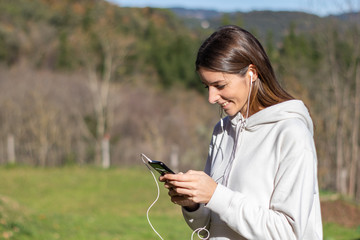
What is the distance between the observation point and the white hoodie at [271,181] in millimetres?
1503

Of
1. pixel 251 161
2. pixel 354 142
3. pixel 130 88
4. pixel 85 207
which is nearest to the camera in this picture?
pixel 251 161

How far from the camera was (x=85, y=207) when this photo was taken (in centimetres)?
1000

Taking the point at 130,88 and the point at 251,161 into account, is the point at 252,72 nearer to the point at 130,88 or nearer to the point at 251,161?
the point at 251,161

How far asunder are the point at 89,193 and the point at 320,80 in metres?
9.18

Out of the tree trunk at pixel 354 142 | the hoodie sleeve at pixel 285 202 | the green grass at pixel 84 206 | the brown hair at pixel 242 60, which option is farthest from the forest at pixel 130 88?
the green grass at pixel 84 206

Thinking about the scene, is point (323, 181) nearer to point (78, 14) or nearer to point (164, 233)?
point (164, 233)

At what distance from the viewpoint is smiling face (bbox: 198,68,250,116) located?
168 centimetres

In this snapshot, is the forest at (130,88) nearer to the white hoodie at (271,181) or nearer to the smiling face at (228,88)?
the smiling face at (228,88)

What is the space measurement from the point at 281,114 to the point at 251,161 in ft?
0.60

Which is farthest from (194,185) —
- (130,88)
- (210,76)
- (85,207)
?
(130,88)

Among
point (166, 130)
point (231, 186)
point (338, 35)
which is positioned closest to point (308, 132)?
point (231, 186)

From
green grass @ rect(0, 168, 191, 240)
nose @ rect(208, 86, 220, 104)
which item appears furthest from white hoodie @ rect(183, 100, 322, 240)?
green grass @ rect(0, 168, 191, 240)

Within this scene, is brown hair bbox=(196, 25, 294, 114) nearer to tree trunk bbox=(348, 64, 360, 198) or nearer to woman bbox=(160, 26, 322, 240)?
woman bbox=(160, 26, 322, 240)

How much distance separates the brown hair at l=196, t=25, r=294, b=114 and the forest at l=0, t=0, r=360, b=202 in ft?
5.24
